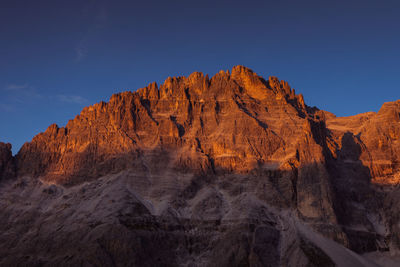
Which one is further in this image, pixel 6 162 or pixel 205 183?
pixel 6 162

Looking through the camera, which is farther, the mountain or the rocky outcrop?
the rocky outcrop

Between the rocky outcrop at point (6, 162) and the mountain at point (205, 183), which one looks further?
the rocky outcrop at point (6, 162)

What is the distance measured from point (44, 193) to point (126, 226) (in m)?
49.9

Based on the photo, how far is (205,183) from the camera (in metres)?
153

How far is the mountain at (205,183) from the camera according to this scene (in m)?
120

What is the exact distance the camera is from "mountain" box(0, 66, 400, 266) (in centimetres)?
12050

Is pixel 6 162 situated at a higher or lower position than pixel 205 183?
higher

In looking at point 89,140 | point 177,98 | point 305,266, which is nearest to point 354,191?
point 305,266

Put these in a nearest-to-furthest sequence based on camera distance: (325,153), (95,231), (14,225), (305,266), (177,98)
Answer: (305,266)
(95,231)
(14,225)
(325,153)
(177,98)

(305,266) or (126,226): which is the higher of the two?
(126,226)

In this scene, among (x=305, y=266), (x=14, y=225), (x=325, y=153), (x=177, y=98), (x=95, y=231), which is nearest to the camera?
(x=305, y=266)

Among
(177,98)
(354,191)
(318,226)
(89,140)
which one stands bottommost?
(318,226)

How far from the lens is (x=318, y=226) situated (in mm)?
124812

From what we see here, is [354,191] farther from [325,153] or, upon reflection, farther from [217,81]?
[217,81]
